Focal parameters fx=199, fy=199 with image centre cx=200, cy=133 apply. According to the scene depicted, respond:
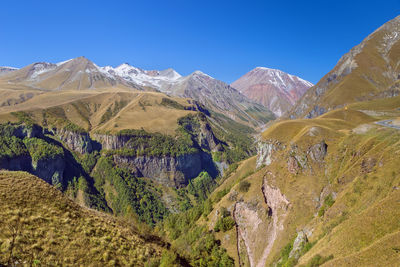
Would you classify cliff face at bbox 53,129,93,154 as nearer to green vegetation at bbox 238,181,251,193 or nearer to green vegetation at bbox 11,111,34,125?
green vegetation at bbox 11,111,34,125

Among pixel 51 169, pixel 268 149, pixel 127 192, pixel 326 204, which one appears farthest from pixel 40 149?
pixel 326 204

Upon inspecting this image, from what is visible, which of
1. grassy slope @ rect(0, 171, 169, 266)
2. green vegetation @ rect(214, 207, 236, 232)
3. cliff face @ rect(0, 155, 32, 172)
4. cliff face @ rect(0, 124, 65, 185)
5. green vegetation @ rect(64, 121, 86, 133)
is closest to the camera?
grassy slope @ rect(0, 171, 169, 266)

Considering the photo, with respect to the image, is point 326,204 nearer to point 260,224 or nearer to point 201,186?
point 260,224

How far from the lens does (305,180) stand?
206 ft

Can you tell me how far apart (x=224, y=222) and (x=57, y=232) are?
2294 inches

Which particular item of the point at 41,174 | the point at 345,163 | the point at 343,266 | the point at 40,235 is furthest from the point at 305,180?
the point at 41,174

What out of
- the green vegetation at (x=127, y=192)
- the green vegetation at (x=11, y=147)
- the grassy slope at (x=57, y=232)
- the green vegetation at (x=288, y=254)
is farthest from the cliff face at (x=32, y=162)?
the green vegetation at (x=288, y=254)

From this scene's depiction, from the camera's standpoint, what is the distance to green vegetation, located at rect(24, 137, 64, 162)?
461 feet

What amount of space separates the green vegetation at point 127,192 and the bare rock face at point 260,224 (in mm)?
84602

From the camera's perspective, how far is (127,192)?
5856 inches

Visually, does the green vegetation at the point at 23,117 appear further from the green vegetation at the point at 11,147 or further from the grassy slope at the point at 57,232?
the grassy slope at the point at 57,232

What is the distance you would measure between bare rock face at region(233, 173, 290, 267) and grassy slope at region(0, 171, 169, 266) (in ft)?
141

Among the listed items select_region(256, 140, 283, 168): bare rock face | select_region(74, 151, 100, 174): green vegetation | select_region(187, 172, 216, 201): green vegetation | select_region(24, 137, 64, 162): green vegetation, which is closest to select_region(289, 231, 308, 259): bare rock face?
select_region(256, 140, 283, 168): bare rock face

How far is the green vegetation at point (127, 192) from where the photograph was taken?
14150cm
